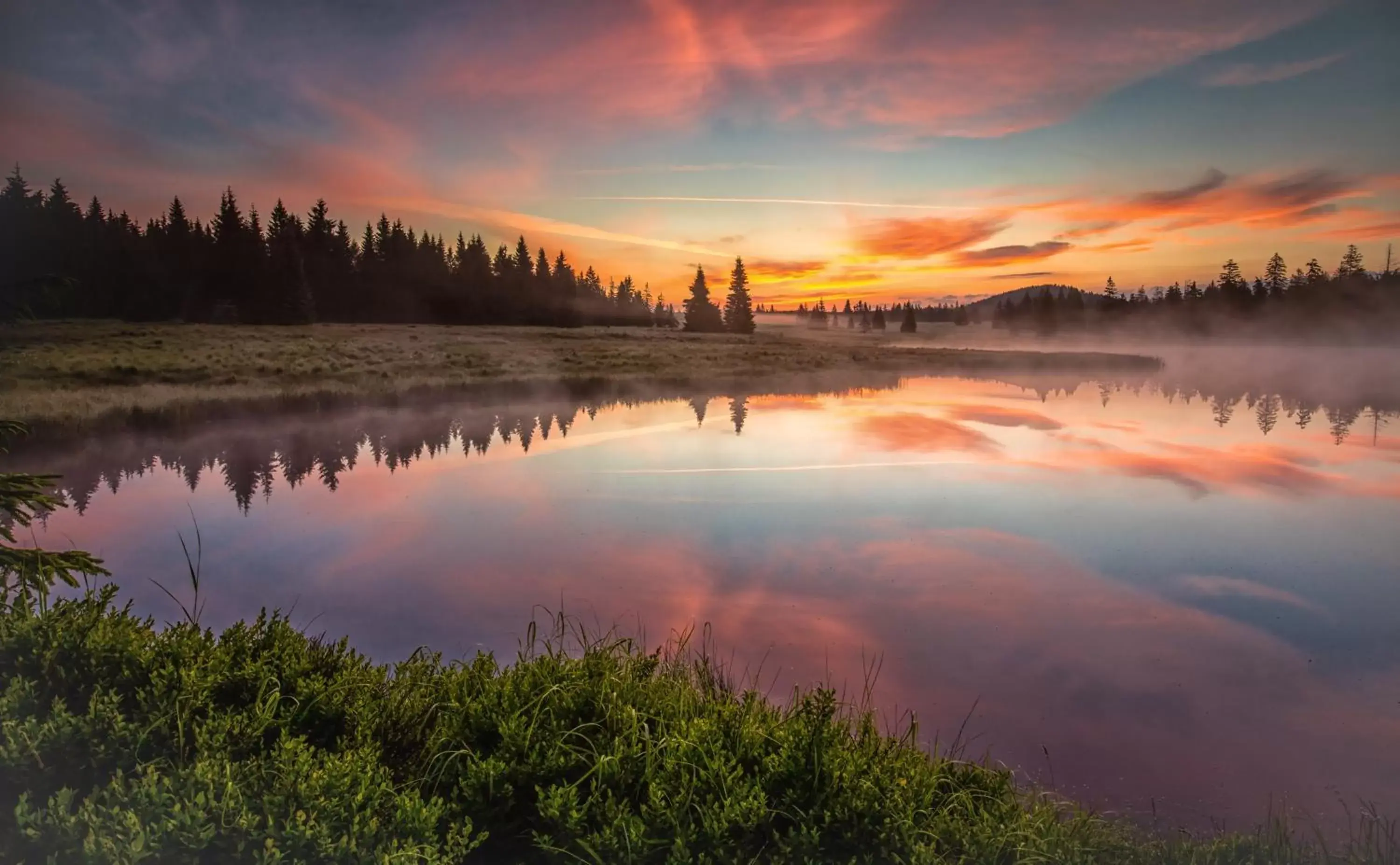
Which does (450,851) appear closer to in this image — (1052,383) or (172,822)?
(172,822)

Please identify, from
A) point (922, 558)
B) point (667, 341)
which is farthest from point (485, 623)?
point (667, 341)

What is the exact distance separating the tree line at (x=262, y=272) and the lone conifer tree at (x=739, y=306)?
643 millimetres

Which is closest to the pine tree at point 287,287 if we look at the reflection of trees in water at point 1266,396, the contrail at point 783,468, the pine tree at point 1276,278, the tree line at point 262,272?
the tree line at point 262,272

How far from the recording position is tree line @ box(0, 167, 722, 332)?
78.4 feet

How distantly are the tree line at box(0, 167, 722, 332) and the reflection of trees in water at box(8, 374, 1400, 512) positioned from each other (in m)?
5.65

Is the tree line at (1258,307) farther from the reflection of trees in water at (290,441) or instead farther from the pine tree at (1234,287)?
the reflection of trees in water at (290,441)

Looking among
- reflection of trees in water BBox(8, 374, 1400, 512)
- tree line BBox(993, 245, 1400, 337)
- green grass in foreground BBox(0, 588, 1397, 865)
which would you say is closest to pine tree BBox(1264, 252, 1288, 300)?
tree line BBox(993, 245, 1400, 337)

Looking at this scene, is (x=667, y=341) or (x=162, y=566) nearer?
(x=162, y=566)

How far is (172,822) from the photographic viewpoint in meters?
3.89

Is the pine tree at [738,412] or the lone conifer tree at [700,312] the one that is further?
the lone conifer tree at [700,312]

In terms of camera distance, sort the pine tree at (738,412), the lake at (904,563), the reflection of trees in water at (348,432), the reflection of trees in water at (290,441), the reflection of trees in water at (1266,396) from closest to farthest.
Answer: the lake at (904,563) → the reflection of trees in water at (290,441) → the reflection of trees in water at (348,432) → the pine tree at (738,412) → the reflection of trees in water at (1266,396)

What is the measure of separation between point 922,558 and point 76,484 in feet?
67.3

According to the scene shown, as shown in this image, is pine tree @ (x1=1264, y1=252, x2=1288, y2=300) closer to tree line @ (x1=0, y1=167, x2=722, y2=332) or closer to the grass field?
the grass field

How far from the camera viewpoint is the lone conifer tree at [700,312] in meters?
99.1
